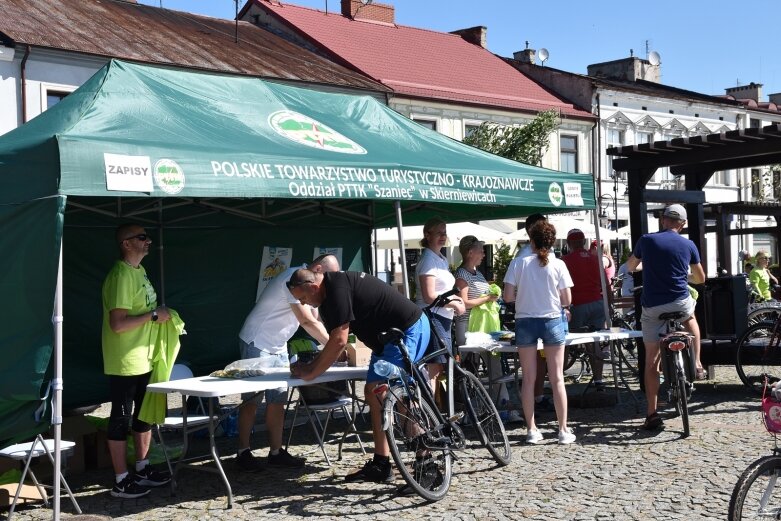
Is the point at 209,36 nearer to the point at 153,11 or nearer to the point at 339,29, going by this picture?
the point at 153,11

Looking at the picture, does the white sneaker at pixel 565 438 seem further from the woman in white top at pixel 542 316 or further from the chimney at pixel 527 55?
the chimney at pixel 527 55

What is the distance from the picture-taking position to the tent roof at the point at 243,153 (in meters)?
6.25

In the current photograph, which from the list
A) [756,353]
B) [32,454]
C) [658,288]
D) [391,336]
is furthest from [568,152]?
[32,454]

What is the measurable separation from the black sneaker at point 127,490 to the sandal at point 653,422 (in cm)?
412

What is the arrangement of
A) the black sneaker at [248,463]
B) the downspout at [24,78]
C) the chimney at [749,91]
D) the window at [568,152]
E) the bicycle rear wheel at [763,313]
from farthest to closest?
the chimney at [749,91], the window at [568,152], the downspout at [24,78], the bicycle rear wheel at [763,313], the black sneaker at [248,463]

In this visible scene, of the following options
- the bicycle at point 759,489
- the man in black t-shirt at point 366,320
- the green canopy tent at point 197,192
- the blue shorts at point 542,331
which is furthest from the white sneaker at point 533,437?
the bicycle at point 759,489

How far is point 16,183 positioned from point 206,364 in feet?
12.2

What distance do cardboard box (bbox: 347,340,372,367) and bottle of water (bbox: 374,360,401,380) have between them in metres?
1.32

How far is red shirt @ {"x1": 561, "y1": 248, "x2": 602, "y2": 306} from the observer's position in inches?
415

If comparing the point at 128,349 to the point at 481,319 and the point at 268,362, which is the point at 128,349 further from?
the point at 481,319

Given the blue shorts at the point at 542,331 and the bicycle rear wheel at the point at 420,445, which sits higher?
the blue shorts at the point at 542,331

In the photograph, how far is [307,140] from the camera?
822cm

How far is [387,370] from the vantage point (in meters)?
6.57

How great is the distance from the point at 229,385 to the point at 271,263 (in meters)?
3.74
